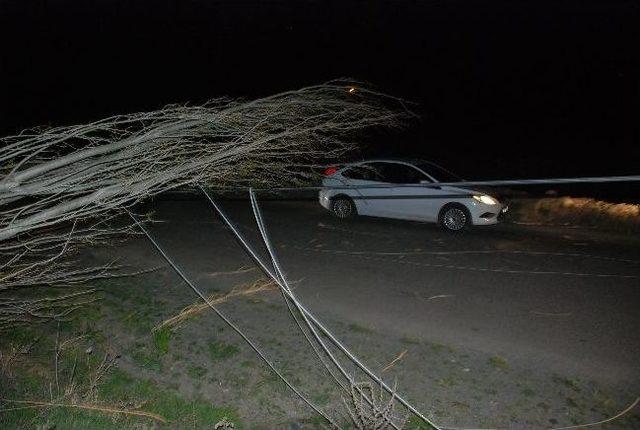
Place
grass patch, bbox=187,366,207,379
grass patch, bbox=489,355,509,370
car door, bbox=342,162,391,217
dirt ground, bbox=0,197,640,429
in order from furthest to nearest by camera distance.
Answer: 1. car door, bbox=342,162,391,217
2. grass patch, bbox=187,366,207,379
3. grass patch, bbox=489,355,509,370
4. dirt ground, bbox=0,197,640,429

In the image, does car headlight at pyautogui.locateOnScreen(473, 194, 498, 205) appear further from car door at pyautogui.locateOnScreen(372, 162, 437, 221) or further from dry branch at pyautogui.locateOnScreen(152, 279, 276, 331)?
dry branch at pyautogui.locateOnScreen(152, 279, 276, 331)

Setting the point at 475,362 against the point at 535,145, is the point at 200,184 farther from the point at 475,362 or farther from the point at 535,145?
the point at 535,145

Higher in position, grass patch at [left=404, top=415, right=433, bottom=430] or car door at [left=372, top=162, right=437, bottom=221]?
car door at [left=372, top=162, right=437, bottom=221]

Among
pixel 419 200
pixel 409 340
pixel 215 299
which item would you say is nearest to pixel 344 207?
pixel 419 200

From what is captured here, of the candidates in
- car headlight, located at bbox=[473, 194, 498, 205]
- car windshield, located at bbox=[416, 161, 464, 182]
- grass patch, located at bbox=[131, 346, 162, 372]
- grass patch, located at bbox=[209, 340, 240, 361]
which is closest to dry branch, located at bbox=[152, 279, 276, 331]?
grass patch, located at bbox=[131, 346, 162, 372]

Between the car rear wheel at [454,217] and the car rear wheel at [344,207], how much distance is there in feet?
7.22

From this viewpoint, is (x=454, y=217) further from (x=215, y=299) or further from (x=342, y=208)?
(x=215, y=299)

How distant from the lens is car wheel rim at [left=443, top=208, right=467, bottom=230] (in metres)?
10.4

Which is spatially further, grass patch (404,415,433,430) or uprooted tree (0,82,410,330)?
grass patch (404,415,433,430)

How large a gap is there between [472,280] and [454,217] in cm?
318

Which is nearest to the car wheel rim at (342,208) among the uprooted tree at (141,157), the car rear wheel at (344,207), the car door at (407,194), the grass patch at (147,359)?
the car rear wheel at (344,207)

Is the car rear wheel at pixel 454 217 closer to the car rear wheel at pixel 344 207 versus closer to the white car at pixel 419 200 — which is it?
the white car at pixel 419 200

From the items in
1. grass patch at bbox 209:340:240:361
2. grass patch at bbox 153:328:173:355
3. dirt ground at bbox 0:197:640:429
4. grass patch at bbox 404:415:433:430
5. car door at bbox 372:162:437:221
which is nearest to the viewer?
grass patch at bbox 404:415:433:430

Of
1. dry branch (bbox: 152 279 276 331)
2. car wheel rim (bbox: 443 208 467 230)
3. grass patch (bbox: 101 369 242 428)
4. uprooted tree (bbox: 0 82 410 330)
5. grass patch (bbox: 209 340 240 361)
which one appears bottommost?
grass patch (bbox: 101 369 242 428)
